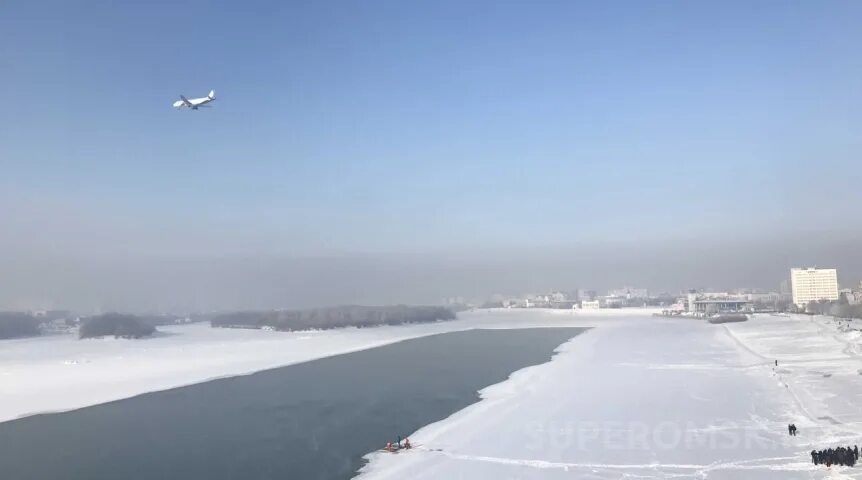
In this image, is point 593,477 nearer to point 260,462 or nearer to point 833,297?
point 260,462

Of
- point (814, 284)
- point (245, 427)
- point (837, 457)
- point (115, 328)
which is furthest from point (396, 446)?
point (814, 284)

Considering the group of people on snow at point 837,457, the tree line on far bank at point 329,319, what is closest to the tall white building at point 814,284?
the tree line on far bank at point 329,319

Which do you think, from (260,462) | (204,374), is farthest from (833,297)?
(260,462)

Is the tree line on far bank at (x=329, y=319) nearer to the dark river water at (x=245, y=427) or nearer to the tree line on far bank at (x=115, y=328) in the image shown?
the tree line on far bank at (x=115, y=328)

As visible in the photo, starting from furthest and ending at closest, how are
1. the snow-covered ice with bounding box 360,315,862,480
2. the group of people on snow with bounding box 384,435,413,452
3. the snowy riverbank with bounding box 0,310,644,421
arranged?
the snowy riverbank with bounding box 0,310,644,421 < the group of people on snow with bounding box 384,435,413,452 < the snow-covered ice with bounding box 360,315,862,480

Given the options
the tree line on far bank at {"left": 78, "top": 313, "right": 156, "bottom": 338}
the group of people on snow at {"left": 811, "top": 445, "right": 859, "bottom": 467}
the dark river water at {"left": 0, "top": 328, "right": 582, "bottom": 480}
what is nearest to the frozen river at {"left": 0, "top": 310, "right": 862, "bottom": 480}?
the group of people on snow at {"left": 811, "top": 445, "right": 859, "bottom": 467}

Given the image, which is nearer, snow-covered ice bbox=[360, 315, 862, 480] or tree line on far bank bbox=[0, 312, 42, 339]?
snow-covered ice bbox=[360, 315, 862, 480]

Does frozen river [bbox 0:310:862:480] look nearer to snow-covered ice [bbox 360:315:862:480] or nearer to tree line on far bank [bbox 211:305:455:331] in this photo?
snow-covered ice [bbox 360:315:862:480]

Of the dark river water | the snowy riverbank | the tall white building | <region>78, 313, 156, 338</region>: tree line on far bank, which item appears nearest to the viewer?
the dark river water
